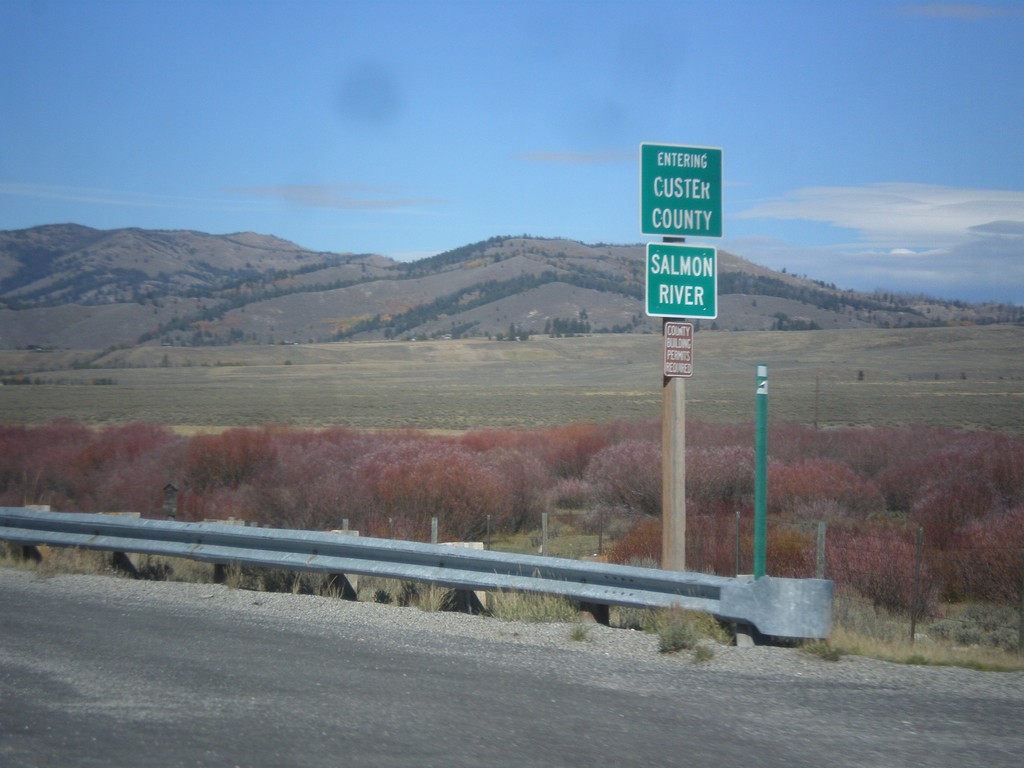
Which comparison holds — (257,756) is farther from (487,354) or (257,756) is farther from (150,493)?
(487,354)

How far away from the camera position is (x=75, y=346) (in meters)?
101

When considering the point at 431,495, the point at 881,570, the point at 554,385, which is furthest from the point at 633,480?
the point at 554,385

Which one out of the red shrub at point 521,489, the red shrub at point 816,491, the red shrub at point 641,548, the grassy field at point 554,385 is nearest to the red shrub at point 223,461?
the red shrub at point 521,489

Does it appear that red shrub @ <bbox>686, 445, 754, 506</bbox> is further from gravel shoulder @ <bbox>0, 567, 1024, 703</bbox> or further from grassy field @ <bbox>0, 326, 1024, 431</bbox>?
grassy field @ <bbox>0, 326, 1024, 431</bbox>

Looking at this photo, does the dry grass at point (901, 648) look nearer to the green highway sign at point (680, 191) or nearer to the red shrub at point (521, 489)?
the green highway sign at point (680, 191)

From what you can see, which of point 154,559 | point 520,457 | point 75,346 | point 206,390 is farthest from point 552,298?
point 154,559

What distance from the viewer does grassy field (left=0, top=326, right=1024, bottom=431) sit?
162 ft

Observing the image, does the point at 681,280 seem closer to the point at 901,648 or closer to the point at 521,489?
the point at 901,648

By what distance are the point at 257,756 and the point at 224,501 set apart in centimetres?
1784

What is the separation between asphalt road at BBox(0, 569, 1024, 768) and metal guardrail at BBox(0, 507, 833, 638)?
727mm

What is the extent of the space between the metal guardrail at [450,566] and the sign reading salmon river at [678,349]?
1942 mm

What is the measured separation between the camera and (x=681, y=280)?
10227 mm

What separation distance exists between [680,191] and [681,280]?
2.85 feet

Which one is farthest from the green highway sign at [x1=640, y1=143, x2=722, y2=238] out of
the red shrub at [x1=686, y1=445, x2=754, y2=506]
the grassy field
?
the grassy field
